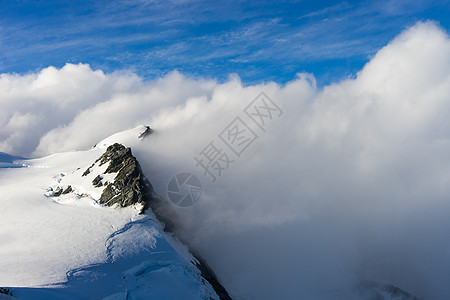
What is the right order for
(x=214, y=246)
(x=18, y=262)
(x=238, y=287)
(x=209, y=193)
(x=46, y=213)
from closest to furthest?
(x=18, y=262) → (x=46, y=213) → (x=238, y=287) → (x=214, y=246) → (x=209, y=193)

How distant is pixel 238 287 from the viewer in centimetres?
6675

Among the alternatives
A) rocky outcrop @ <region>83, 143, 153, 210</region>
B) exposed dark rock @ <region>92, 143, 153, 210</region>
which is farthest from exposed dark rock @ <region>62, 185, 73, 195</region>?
exposed dark rock @ <region>92, 143, 153, 210</region>

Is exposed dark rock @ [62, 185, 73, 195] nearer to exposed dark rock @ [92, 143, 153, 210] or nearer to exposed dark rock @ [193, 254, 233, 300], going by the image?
exposed dark rock @ [92, 143, 153, 210]

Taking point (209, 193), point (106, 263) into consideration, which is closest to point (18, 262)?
point (106, 263)

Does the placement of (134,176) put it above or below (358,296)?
above

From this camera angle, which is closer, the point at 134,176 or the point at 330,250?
the point at 134,176

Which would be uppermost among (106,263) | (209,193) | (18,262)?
(209,193)

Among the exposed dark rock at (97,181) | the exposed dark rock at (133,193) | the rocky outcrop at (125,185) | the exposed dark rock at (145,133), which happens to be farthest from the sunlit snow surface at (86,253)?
the exposed dark rock at (145,133)

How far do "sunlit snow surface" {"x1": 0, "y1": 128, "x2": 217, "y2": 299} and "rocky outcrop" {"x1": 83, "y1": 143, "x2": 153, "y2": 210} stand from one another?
234 cm

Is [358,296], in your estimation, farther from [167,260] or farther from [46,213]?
[46,213]

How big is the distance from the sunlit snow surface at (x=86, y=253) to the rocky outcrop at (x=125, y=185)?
2.34 metres

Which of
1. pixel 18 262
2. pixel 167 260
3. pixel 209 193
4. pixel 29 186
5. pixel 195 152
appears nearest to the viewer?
pixel 18 262

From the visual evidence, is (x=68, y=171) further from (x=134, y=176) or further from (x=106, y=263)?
(x=106, y=263)

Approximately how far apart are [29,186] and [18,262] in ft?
169
